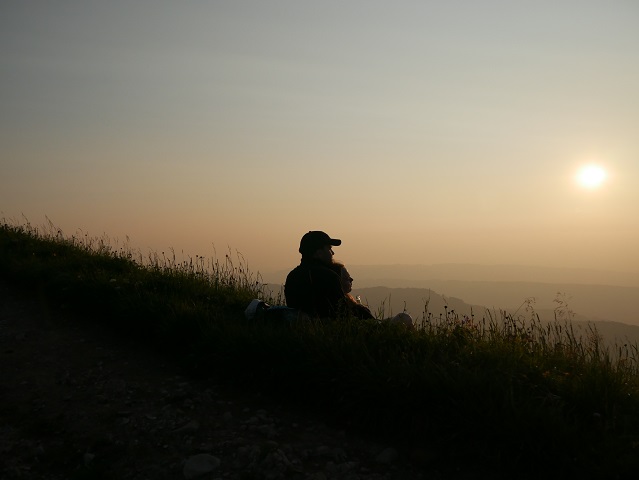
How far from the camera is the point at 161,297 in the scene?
287 inches

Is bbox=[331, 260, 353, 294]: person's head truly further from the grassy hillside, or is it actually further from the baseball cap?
the grassy hillside

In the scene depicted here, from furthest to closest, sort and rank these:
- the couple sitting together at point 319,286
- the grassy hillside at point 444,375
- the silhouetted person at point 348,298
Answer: the silhouetted person at point 348,298
the couple sitting together at point 319,286
the grassy hillside at point 444,375

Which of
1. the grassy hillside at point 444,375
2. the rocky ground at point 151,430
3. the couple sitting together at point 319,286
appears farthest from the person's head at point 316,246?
the rocky ground at point 151,430

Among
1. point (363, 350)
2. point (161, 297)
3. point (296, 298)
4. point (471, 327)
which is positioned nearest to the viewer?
point (363, 350)

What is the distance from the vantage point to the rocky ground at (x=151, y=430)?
420cm

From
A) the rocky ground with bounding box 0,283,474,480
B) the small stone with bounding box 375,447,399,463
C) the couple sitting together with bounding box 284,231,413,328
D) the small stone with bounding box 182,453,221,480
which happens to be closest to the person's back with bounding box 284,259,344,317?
the couple sitting together with bounding box 284,231,413,328

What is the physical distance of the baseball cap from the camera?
23.3 ft

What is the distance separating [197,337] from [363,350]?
2277 mm

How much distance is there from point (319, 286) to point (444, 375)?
8.03 feet

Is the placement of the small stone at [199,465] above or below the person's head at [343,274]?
below

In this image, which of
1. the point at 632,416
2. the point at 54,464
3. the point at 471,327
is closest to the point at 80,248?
the point at 54,464

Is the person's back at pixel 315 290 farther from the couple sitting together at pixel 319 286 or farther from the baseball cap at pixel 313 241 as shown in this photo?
the baseball cap at pixel 313 241

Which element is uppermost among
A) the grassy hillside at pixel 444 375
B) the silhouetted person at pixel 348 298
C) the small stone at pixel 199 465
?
the silhouetted person at pixel 348 298

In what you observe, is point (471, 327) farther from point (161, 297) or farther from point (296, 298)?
point (161, 297)
